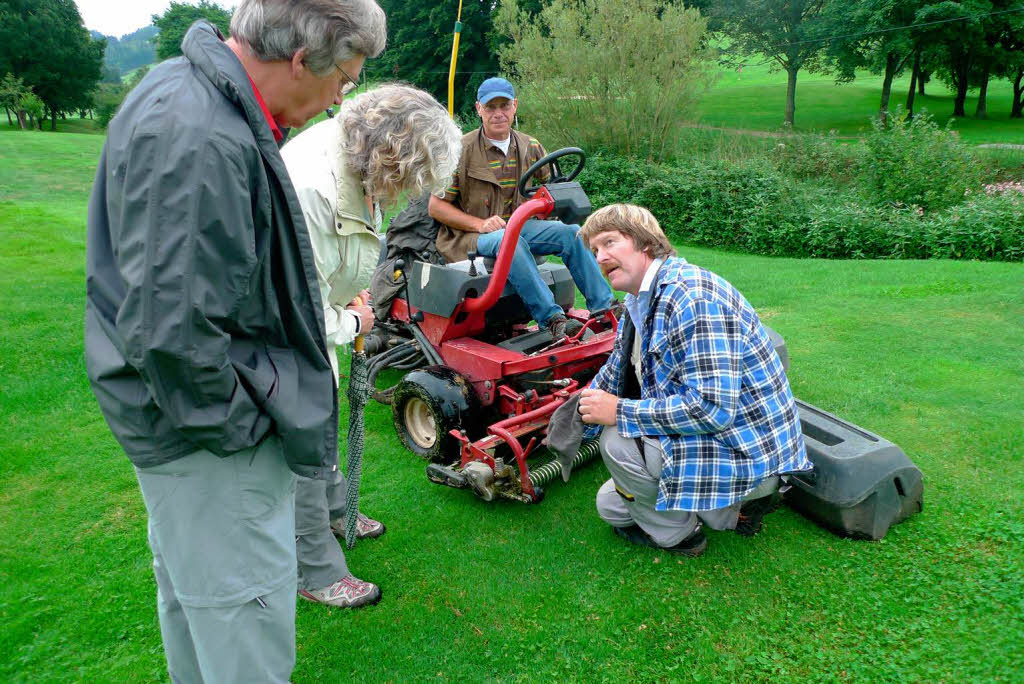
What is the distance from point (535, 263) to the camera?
13.7ft

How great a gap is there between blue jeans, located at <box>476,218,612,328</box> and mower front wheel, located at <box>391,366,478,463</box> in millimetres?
603

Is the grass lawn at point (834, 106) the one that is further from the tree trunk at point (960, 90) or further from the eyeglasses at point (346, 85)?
the eyeglasses at point (346, 85)

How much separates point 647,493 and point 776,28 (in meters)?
35.0


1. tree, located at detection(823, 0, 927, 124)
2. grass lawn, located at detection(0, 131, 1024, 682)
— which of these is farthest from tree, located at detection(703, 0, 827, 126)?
grass lawn, located at detection(0, 131, 1024, 682)

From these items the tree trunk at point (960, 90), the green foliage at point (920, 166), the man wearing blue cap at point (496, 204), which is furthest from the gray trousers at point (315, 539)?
the tree trunk at point (960, 90)

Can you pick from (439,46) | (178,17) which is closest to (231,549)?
(439,46)

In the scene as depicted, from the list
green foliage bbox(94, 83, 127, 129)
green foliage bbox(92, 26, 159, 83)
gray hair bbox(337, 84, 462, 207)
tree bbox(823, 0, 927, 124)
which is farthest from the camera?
green foliage bbox(92, 26, 159, 83)

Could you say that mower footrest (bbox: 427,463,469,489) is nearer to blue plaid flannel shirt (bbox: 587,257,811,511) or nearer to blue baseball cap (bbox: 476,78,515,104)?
blue plaid flannel shirt (bbox: 587,257,811,511)

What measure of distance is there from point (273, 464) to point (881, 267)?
8283 millimetres

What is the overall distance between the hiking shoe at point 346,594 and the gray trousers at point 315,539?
3cm

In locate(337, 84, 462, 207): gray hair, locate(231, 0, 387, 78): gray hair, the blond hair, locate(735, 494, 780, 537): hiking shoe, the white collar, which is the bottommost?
locate(735, 494, 780, 537): hiking shoe

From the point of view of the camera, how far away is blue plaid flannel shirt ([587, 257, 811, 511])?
2.64m

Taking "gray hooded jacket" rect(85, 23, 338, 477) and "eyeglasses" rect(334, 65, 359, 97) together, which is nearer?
"gray hooded jacket" rect(85, 23, 338, 477)

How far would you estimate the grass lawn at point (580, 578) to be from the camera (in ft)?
8.63
